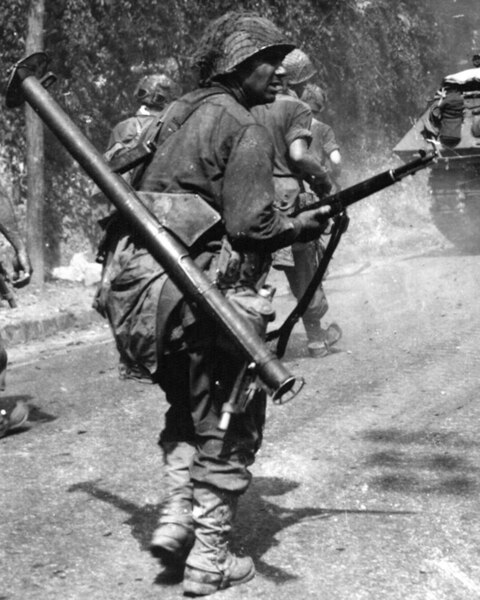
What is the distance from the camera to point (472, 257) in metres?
15.7

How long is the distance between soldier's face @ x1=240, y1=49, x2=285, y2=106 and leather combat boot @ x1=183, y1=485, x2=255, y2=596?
135 cm

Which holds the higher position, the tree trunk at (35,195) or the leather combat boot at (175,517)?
the leather combat boot at (175,517)

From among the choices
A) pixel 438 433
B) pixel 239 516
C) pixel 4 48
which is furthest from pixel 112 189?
pixel 4 48

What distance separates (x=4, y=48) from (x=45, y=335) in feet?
12.5

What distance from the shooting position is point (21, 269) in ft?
Result: 22.4

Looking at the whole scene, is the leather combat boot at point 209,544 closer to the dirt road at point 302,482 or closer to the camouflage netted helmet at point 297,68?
the dirt road at point 302,482

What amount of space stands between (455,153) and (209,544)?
1259cm

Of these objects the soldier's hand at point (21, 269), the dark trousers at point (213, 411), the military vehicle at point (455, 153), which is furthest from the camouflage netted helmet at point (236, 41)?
the military vehicle at point (455, 153)

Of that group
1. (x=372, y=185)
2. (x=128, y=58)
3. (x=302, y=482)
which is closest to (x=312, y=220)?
(x=372, y=185)

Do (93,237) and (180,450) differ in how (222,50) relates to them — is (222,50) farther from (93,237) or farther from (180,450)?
(93,237)

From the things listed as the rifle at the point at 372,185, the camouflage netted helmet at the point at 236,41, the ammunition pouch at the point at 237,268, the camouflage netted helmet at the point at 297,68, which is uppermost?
the camouflage netted helmet at the point at 236,41

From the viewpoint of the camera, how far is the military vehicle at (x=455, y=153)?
16.1 metres

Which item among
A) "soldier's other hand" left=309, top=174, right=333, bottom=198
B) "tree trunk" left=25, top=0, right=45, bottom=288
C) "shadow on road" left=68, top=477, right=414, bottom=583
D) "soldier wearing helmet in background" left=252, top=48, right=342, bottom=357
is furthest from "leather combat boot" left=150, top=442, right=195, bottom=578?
"tree trunk" left=25, top=0, right=45, bottom=288

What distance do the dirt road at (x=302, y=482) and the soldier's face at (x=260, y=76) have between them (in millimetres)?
1670
